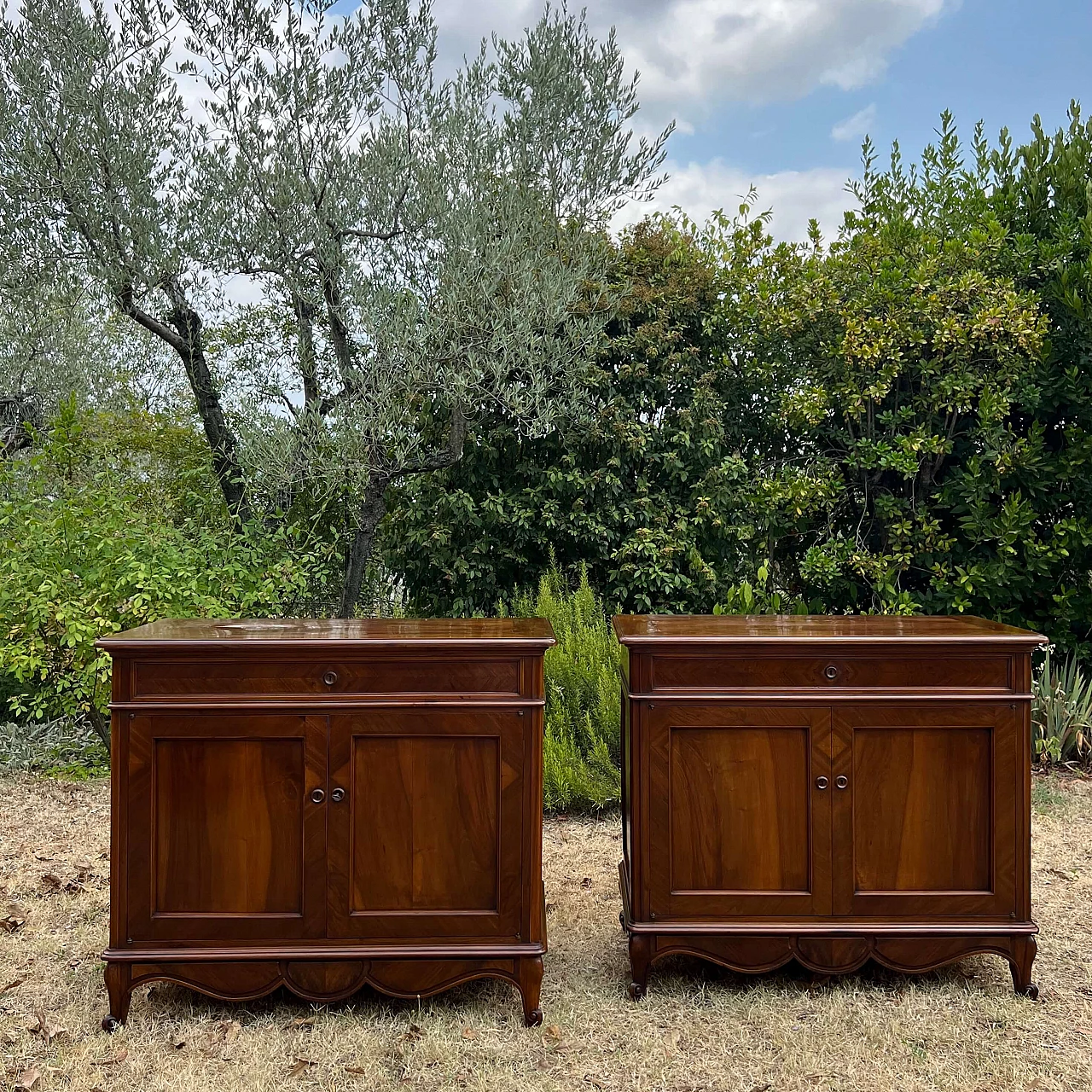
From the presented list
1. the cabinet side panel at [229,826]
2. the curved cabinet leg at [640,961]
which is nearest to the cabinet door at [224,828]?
the cabinet side panel at [229,826]

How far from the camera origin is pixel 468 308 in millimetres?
5449

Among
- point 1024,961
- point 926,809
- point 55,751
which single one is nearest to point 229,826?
point 926,809

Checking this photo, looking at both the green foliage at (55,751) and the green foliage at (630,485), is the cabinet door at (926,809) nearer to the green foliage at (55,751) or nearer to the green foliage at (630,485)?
the green foliage at (630,485)

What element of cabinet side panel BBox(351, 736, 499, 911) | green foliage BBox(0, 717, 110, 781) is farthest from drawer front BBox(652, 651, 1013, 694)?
green foliage BBox(0, 717, 110, 781)

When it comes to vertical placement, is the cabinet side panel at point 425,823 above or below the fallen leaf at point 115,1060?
above

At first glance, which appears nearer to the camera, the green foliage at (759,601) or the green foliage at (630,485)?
the green foliage at (759,601)

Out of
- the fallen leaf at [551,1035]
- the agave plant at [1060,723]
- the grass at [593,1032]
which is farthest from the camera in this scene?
the agave plant at [1060,723]

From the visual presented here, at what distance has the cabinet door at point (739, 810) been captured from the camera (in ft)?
9.11

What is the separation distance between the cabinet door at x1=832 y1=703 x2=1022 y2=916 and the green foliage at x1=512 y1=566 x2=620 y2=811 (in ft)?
6.31

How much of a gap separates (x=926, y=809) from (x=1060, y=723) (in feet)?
10.8

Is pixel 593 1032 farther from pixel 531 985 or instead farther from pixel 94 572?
pixel 94 572

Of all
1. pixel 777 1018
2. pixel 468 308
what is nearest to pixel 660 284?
pixel 468 308

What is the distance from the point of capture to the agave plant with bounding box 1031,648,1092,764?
214 inches

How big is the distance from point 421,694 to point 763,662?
104 cm
